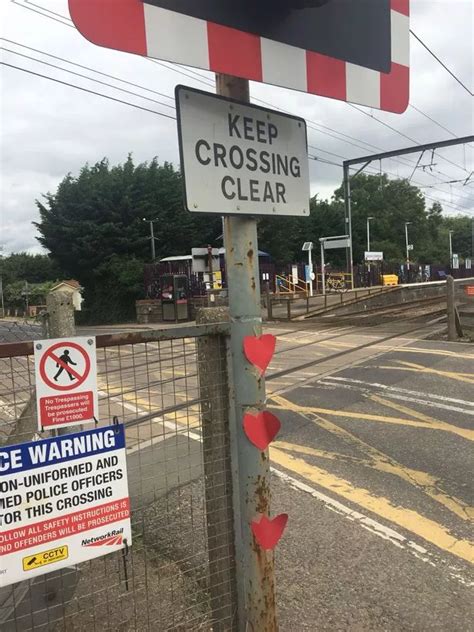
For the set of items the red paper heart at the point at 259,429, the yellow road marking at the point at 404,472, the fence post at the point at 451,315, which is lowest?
the yellow road marking at the point at 404,472

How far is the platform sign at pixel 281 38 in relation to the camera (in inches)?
56.7

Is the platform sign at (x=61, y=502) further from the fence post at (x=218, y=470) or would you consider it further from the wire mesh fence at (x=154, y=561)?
the fence post at (x=218, y=470)

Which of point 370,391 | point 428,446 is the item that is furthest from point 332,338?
point 428,446

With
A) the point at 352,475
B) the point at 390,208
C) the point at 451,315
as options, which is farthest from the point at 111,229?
the point at 390,208

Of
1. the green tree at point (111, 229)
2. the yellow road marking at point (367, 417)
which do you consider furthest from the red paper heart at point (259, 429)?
the green tree at point (111, 229)

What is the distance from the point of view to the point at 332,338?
13.8m

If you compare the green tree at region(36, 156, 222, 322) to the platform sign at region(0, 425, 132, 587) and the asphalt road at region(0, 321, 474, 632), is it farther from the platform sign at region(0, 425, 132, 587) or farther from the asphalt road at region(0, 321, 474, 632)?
the platform sign at region(0, 425, 132, 587)

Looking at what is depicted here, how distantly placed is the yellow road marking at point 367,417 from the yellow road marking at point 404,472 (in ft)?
3.38

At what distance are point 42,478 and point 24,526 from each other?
155 millimetres

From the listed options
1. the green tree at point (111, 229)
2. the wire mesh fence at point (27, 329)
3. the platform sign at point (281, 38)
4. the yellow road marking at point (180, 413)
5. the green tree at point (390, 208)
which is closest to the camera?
A: the platform sign at point (281, 38)

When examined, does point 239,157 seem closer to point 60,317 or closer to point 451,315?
point 60,317

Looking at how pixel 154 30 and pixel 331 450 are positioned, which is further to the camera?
pixel 331 450

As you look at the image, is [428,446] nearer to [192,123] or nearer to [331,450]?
[331,450]

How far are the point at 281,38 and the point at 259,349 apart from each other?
101cm
